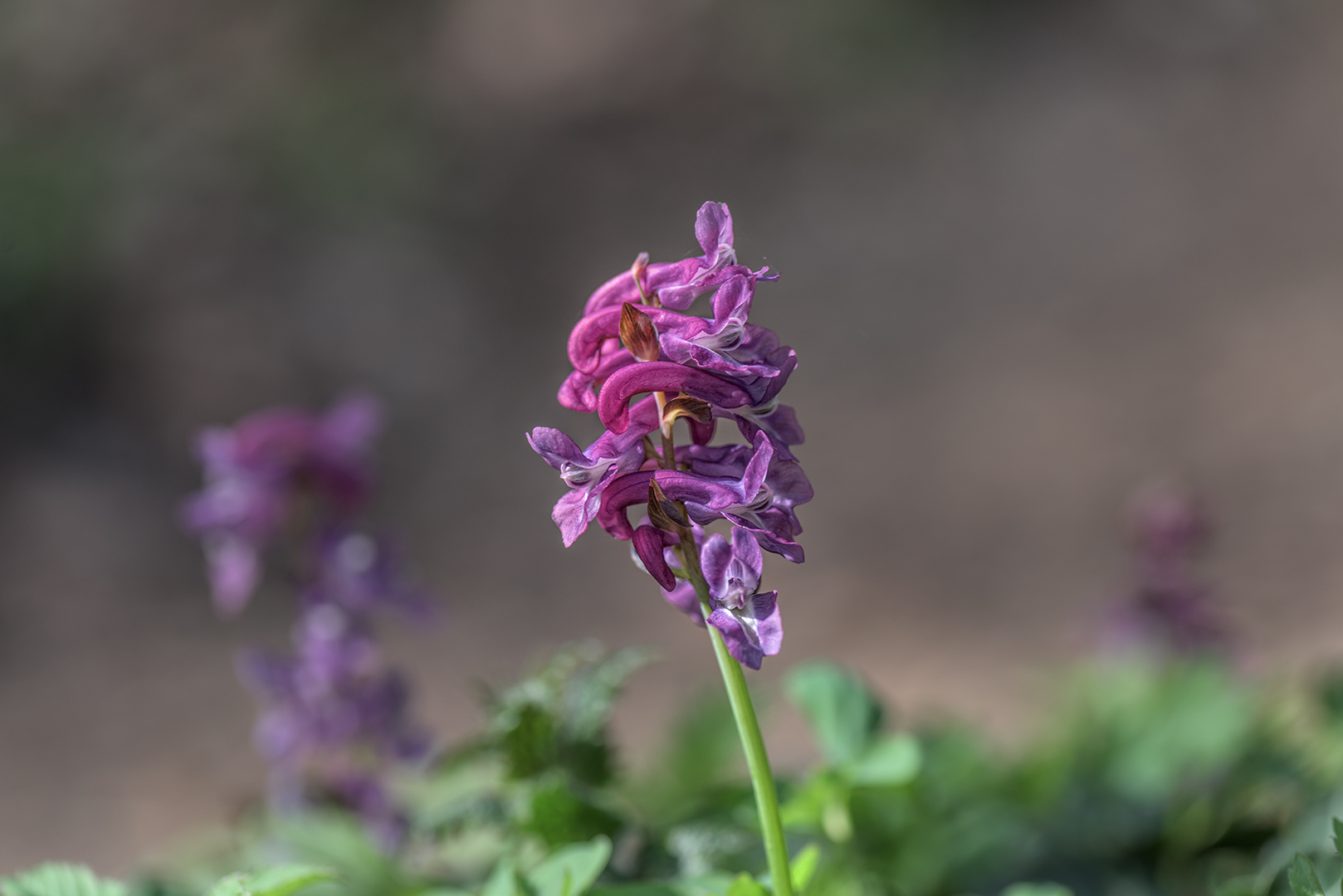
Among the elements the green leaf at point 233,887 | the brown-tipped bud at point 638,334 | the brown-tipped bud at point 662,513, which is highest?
the brown-tipped bud at point 638,334

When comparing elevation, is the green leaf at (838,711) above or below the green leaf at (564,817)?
above


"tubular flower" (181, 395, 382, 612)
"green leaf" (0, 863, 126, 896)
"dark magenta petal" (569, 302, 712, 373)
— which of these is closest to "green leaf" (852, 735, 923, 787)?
"dark magenta petal" (569, 302, 712, 373)

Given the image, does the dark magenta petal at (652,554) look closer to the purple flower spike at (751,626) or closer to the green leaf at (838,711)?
the purple flower spike at (751,626)

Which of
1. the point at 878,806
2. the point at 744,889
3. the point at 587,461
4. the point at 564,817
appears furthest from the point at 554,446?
the point at 878,806

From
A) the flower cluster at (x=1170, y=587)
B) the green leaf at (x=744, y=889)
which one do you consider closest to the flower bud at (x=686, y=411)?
the green leaf at (x=744, y=889)

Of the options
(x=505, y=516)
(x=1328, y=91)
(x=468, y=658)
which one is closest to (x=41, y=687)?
(x=468, y=658)
